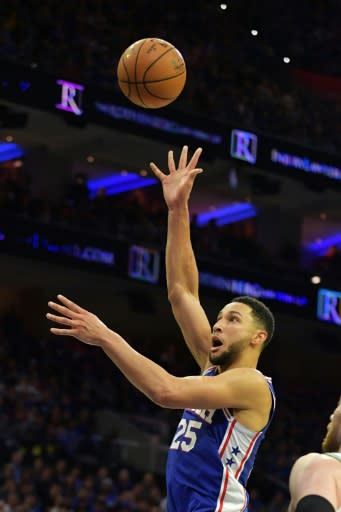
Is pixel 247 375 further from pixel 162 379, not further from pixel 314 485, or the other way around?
pixel 314 485

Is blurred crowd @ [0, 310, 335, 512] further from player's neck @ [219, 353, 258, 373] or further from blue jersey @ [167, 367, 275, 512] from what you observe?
player's neck @ [219, 353, 258, 373]

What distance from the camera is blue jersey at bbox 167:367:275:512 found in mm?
5027

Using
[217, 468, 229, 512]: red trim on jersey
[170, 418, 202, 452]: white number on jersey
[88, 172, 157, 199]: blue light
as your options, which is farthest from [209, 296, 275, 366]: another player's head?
[88, 172, 157, 199]: blue light

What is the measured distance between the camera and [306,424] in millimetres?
25234

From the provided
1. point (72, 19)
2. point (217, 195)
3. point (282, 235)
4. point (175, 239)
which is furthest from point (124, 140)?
point (175, 239)

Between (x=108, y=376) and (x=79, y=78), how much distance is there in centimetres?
655

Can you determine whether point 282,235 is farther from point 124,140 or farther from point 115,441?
point 115,441

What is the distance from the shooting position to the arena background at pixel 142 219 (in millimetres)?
19281

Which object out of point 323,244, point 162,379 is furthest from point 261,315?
point 323,244

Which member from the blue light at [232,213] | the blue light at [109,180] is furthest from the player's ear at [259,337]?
the blue light at [232,213]

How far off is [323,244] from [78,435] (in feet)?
50.8

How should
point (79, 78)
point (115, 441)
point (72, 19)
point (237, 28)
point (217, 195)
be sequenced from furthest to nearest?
1. point (217, 195)
2. point (237, 28)
3. point (72, 19)
4. point (79, 78)
5. point (115, 441)

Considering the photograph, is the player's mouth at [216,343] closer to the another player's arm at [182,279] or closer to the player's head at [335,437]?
the another player's arm at [182,279]

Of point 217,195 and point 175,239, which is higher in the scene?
point 217,195
